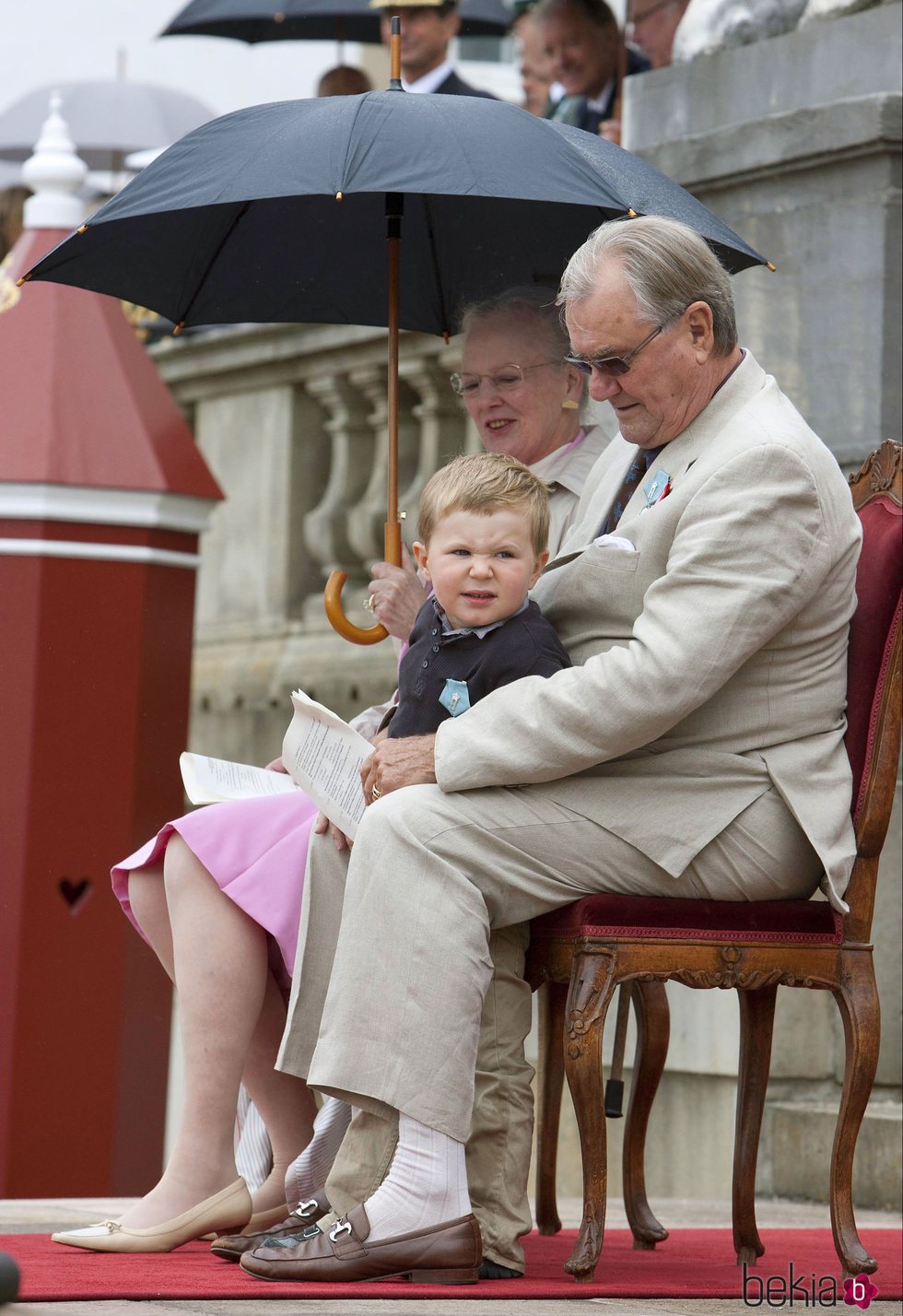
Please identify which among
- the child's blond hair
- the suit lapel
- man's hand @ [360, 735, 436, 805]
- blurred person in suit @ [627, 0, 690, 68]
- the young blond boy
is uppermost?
blurred person in suit @ [627, 0, 690, 68]

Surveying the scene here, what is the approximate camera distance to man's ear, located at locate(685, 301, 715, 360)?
147 inches

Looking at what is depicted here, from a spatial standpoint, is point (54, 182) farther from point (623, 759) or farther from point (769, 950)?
point (769, 950)

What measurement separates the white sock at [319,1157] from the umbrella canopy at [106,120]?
268 inches

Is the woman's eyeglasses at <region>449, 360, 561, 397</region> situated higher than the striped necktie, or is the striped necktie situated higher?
the woman's eyeglasses at <region>449, 360, 561, 397</region>

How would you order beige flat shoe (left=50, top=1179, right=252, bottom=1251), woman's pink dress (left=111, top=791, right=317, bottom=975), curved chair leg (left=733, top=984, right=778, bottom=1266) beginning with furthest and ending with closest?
curved chair leg (left=733, top=984, right=778, bottom=1266) → woman's pink dress (left=111, top=791, right=317, bottom=975) → beige flat shoe (left=50, top=1179, right=252, bottom=1251)

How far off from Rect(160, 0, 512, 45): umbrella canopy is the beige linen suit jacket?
5.50 meters

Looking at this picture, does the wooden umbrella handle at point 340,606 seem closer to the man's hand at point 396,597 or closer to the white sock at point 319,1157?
the man's hand at point 396,597

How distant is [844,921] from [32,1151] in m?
2.60

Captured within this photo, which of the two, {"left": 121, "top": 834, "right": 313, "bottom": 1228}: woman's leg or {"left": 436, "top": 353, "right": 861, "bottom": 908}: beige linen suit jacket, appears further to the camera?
{"left": 121, "top": 834, "right": 313, "bottom": 1228}: woman's leg

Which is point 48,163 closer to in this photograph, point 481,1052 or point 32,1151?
point 32,1151

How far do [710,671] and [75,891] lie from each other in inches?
110

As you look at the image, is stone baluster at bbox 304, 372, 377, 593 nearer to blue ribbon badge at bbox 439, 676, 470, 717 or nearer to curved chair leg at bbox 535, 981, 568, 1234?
curved chair leg at bbox 535, 981, 568, 1234

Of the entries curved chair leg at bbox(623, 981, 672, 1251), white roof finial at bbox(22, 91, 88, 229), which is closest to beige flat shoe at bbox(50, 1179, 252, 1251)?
curved chair leg at bbox(623, 981, 672, 1251)

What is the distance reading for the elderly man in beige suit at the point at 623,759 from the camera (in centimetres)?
344
